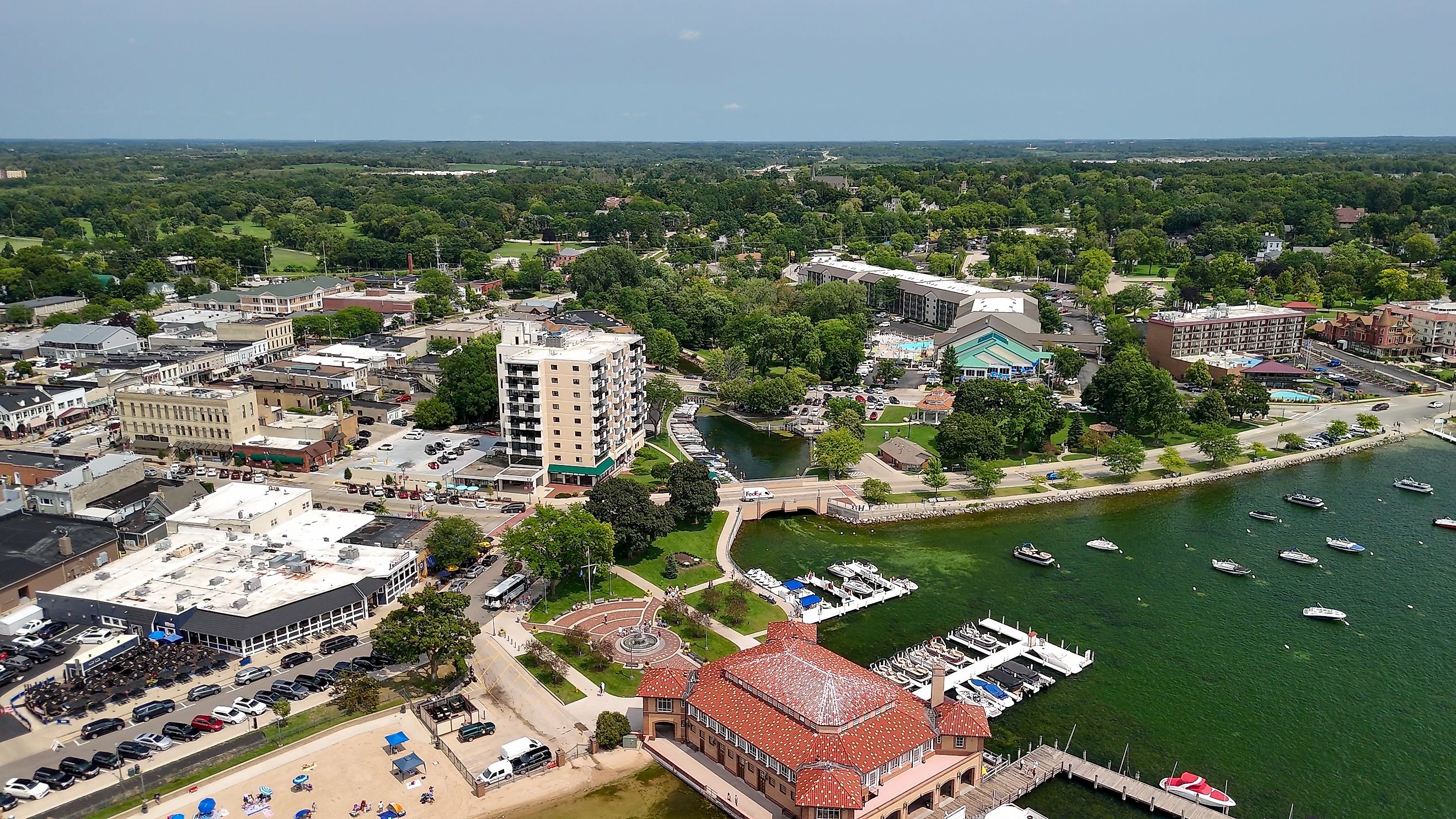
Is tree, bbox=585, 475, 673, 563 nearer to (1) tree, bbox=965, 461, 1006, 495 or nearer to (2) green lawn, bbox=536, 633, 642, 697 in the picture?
(2) green lawn, bbox=536, 633, 642, 697

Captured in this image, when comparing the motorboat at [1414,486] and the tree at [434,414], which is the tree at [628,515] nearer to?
the tree at [434,414]

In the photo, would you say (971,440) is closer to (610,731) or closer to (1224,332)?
(610,731)

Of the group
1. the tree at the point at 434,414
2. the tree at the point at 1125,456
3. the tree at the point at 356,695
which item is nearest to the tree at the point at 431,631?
the tree at the point at 356,695

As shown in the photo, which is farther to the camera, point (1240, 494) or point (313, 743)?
point (1240, 494)

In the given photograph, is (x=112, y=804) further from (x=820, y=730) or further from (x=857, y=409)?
(x=857, y=409)

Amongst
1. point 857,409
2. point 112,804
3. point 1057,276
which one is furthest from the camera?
point 1057,276

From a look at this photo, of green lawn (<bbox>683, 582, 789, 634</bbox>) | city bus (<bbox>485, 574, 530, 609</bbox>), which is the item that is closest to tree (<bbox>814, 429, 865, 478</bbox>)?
green lawn (<bbox>683, 582, 789, 634</bbox>)

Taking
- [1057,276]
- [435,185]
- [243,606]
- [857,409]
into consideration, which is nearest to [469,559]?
[243,606]
